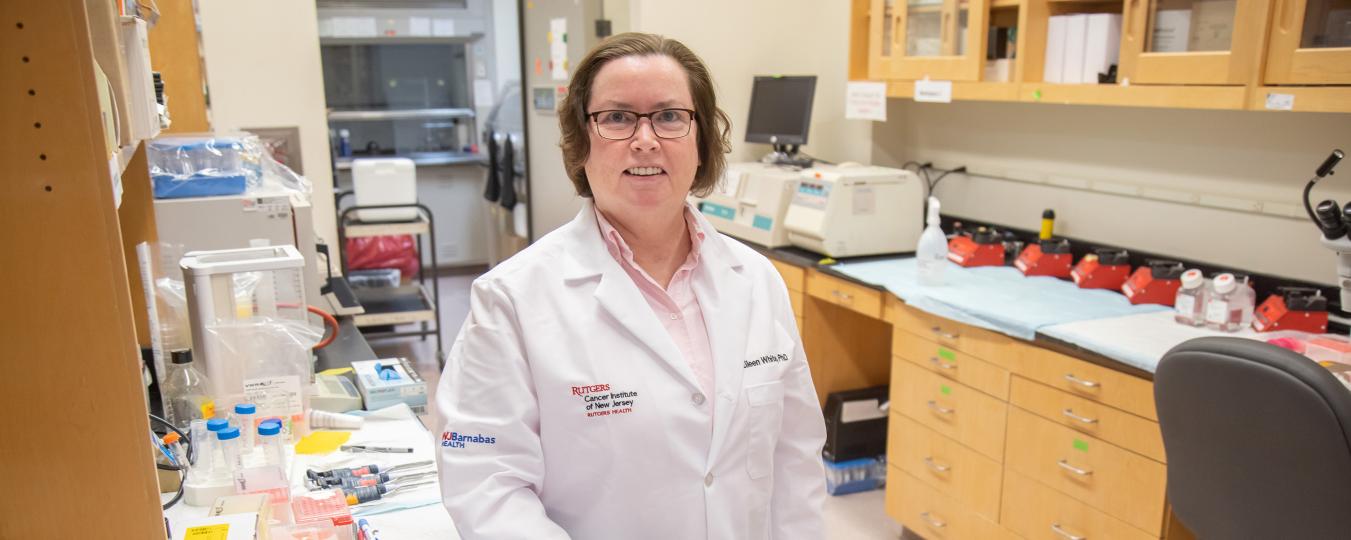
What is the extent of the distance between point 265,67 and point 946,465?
331cm

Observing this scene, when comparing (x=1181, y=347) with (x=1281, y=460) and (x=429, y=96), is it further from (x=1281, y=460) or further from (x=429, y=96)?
(x=429, y=96)

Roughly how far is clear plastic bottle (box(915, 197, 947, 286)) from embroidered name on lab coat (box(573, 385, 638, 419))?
1.83 meters

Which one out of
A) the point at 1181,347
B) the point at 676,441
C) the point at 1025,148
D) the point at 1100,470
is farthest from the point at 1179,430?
the point at 1025,148

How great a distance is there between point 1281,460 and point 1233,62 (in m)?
1.08

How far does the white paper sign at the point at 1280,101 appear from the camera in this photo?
2150 millimetres

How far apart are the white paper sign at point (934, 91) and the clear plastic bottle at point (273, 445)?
234cm

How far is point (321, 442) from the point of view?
1.87 m

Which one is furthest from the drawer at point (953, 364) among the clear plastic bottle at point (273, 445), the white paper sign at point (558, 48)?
the white paper sign at point (558, 48)

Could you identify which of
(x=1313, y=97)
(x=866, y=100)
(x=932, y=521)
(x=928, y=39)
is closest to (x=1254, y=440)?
(x=1313, y=97)

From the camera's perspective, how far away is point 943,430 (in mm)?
2807

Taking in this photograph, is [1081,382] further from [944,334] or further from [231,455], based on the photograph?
[231,455]

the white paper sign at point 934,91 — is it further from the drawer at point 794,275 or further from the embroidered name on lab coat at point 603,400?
the embroidered name on lab coat at point 603,400

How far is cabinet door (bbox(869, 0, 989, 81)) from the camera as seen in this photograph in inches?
118

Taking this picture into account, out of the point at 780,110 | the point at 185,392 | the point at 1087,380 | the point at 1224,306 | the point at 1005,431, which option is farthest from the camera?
the point at 780,110
